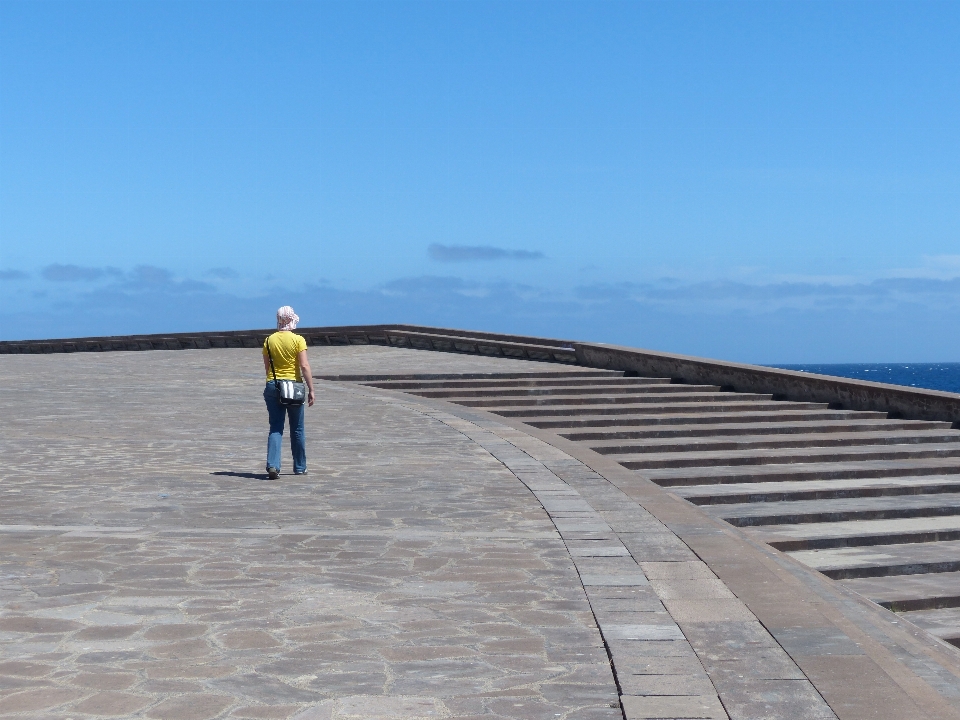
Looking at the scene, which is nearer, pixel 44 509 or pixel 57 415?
pixel 44 509

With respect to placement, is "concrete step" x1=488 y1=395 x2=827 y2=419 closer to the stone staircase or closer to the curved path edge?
the stone staircase

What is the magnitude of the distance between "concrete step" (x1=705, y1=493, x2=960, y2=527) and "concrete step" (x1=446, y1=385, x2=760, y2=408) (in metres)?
5.33

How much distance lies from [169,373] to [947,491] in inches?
592

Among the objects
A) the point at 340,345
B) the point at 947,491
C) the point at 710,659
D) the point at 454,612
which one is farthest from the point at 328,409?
the point at 340,345

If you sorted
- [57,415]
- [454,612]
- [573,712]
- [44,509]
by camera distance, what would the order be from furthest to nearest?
[57,415]
[44,509]
[454,612]
[573,712]

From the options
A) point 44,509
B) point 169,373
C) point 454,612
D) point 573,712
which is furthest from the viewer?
point 169,373

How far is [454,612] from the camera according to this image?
5211mm

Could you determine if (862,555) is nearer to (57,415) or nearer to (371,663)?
(371,663)

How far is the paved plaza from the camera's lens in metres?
4.05

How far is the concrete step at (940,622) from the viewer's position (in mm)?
6852

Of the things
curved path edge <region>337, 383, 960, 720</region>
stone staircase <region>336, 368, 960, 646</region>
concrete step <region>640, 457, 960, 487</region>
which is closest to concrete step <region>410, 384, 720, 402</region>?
stone staircase <region>336, 368, 960, 646</region>

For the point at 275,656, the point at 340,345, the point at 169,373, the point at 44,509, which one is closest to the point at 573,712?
the point at 275,656

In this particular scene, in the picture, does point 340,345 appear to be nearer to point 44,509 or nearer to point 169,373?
point 169,373

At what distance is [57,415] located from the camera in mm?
14430
